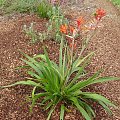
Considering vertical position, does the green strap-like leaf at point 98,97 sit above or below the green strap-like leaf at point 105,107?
above

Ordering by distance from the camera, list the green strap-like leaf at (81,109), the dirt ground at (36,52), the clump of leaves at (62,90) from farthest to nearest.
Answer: the dirt ground at (36,52), the clump of leaves at (62,90), the green strap-like leaf at (81,109)

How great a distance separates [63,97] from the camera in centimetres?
470

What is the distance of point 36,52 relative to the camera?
5.83 metres

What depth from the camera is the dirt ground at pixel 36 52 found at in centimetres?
466

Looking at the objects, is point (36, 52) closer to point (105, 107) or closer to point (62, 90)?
point (62, 90)

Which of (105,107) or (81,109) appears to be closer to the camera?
(81,109)

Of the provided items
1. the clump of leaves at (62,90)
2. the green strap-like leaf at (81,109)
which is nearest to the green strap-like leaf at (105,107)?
the clump of leaves at (62,90)

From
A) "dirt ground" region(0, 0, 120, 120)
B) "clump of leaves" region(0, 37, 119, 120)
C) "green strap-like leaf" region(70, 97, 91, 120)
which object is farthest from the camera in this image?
"dirt ground" region(0, 0, 120, 120)

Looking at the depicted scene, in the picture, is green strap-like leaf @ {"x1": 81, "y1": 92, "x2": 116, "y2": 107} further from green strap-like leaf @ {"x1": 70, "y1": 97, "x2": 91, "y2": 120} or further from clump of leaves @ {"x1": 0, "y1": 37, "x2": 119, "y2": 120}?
green strap-like leaf @ {"x1": 70, "y1": 97, "x2": 91, "y2": 120}

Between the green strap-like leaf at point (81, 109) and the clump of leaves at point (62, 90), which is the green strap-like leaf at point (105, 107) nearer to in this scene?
the clump of leaves at point (62, 90)

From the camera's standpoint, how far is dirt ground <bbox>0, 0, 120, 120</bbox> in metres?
4.66

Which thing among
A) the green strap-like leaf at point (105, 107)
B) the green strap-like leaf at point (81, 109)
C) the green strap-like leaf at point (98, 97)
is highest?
the green strap-like leaf at point (98, 97)

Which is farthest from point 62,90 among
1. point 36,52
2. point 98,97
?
point 36,52

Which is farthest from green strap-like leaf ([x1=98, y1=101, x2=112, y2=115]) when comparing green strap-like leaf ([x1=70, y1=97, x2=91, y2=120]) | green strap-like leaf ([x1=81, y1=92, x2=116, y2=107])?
green strap-like leaf ([x1=70, y1=97, x2=91, y2=120])
